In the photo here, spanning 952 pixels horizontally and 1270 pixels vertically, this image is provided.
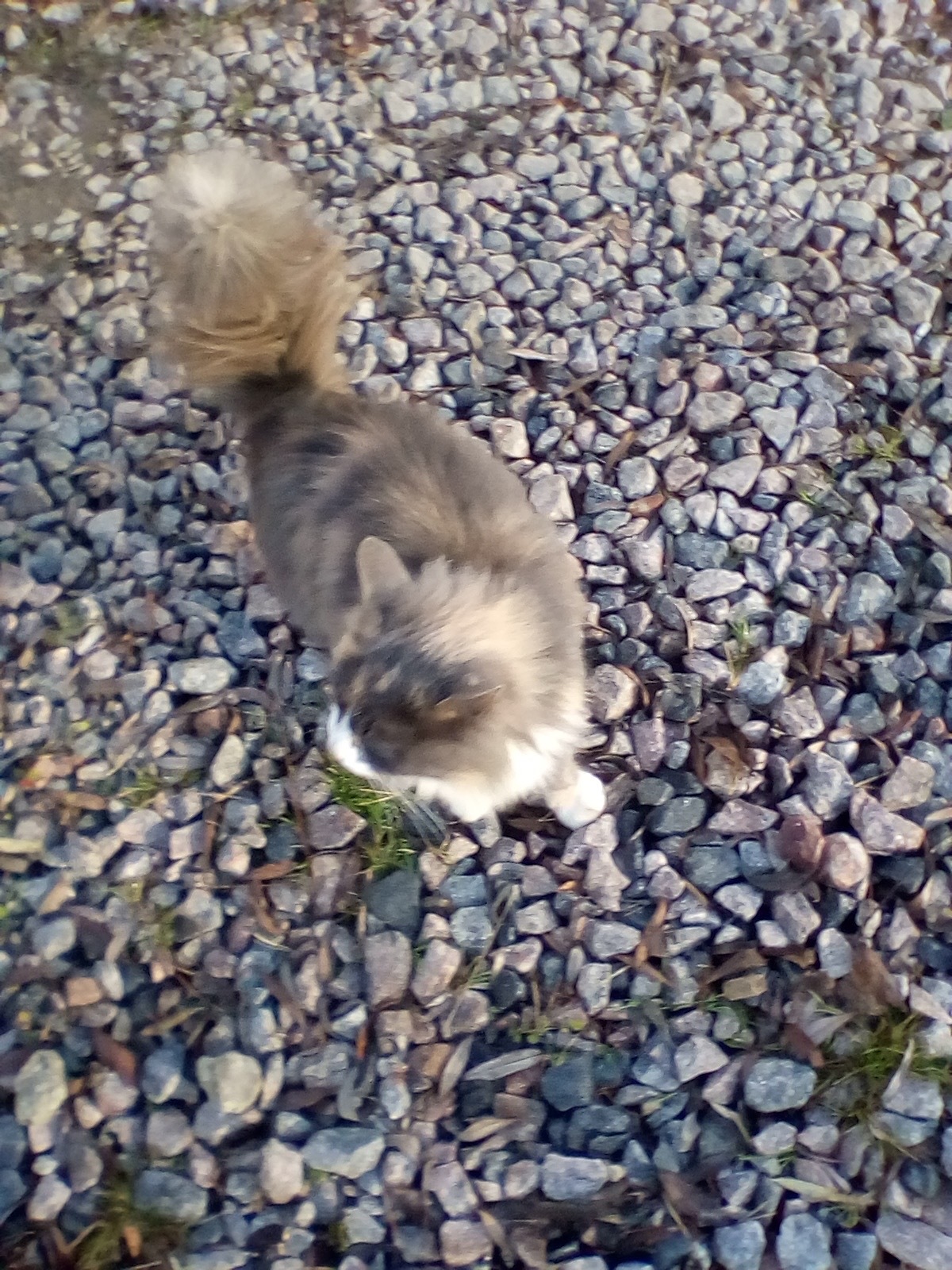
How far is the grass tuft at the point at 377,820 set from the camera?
2414 mm

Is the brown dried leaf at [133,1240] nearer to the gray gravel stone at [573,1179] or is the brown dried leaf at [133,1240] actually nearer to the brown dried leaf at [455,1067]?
the brown dried leaf at [455,1067]

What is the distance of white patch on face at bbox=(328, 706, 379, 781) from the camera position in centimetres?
202

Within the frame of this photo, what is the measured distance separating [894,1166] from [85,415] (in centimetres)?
308

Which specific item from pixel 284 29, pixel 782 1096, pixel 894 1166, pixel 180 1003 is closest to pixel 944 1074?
pixel 894 1166

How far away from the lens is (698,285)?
3.05 meters

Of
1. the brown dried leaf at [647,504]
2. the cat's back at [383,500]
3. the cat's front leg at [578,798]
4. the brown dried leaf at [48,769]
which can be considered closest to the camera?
the cat's back at [383,500]

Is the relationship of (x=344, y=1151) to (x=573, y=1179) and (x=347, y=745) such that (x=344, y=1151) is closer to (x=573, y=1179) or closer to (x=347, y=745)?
(x=573, y=1179)

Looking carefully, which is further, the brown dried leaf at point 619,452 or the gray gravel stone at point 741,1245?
the brown dried leaf at point 619,452

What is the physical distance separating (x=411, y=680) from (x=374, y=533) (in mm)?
474

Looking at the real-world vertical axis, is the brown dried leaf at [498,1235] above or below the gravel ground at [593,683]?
below

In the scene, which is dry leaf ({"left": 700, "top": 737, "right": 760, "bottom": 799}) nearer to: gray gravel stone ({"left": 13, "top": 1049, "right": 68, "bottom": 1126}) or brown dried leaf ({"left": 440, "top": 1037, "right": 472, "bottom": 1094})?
brown dried leaf ({"left": 440, "top": 1037, "right": 472, "bottom": 1094})

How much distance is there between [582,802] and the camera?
7.84 feet

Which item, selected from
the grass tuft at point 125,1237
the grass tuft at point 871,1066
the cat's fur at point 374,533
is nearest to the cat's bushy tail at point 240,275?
the cat's fur at point 374,533

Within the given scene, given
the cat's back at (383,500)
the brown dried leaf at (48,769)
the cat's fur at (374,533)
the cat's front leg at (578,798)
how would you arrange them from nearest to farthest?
the cat's fur at (374,533) < the cat's back at (383,500) < the cat's front leg at (578,798) < the brown dried leaf at (48,769)
